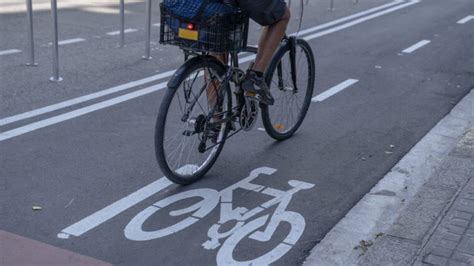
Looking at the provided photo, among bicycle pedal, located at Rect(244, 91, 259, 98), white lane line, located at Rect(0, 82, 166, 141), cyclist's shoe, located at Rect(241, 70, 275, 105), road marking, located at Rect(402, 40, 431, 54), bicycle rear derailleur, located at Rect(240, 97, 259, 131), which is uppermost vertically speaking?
cyclist's shoe, located at Rect(241, 70, 275, 105)

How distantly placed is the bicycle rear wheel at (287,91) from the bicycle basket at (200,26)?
0.93m

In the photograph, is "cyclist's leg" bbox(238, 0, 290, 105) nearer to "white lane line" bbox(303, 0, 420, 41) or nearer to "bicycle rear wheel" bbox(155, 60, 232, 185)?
"bicycle rear wheel" bbox(155, 60, 232, 185)

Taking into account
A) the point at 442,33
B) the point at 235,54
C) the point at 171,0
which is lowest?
the point at 442,33

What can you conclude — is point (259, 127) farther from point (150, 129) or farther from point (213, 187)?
point (213, 187)

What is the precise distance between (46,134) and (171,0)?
1954 mm

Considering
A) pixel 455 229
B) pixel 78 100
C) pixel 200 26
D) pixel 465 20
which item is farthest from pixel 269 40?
pixel 465 20

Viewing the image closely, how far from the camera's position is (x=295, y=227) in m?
4.64

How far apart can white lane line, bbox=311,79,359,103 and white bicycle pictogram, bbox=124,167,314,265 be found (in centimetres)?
258

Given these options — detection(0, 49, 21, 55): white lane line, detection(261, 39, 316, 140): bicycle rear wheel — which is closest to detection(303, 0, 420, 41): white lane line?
detection(0, 49, 21, 55): white lane line

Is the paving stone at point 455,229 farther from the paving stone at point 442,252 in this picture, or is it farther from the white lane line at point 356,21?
the white lane line at point 356,21

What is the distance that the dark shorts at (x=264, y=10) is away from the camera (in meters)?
5.12

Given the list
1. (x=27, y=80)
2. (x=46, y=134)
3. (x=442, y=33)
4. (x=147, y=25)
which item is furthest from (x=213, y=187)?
(x=442, y=33)

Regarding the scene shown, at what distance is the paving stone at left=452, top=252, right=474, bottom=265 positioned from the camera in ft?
13.4

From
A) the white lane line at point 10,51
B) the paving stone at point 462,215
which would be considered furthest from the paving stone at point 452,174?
the white lane line at point 10,51
